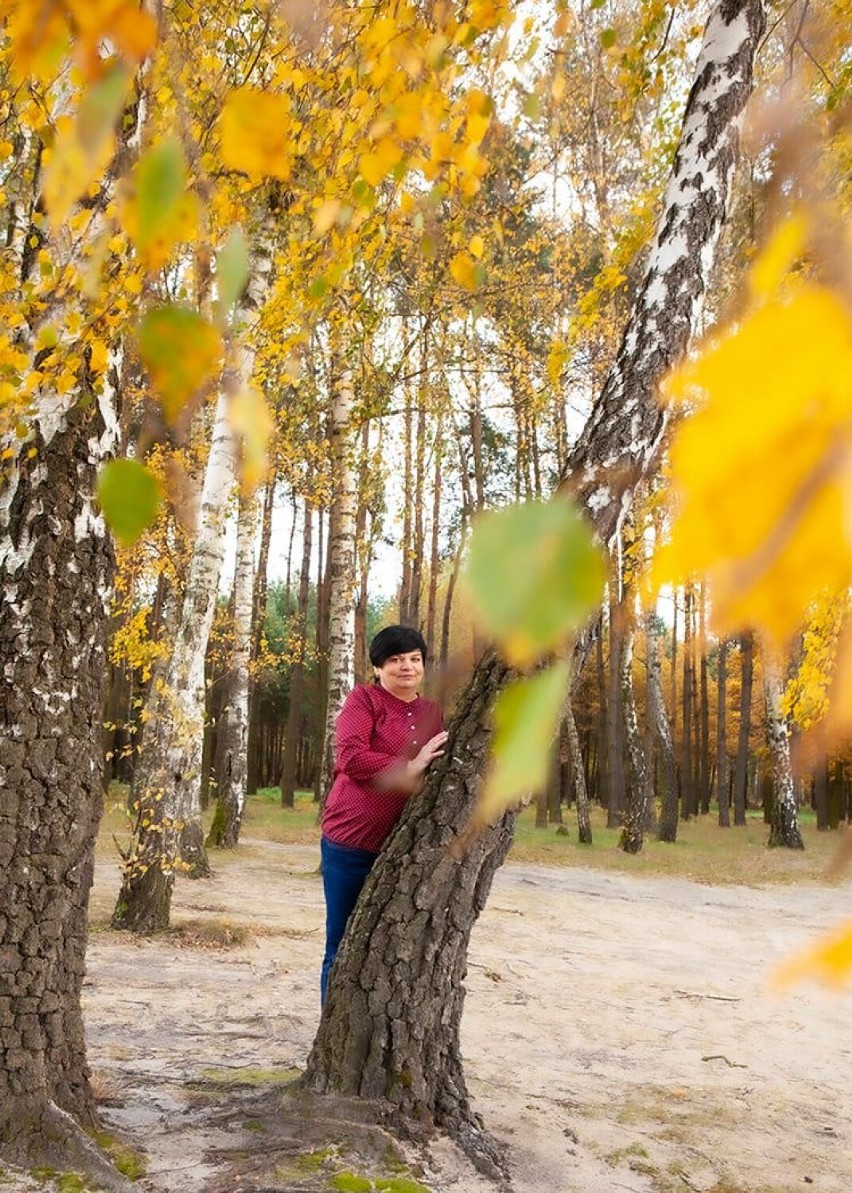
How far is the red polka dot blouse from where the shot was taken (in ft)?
10.6

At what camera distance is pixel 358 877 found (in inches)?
131

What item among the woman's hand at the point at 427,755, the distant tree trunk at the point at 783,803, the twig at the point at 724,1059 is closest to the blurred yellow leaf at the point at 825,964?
the woman's hand at the point at 427,755

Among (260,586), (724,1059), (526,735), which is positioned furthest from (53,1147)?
(260,586)

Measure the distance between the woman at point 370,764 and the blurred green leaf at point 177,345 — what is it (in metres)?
2.38

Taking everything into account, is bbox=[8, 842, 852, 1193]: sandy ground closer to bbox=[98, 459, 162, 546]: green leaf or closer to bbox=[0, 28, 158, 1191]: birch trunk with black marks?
bbox=[0, 28, 158, 1191]: birch trunk with black marks

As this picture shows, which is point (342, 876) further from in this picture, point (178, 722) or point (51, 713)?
point (178, 722)

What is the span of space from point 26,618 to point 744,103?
2793 millimetres

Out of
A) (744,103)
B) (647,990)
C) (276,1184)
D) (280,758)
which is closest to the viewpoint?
(276,1184)

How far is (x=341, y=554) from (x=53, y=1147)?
7.84 meters

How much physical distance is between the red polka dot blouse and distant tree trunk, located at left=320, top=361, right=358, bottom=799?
21.4ft

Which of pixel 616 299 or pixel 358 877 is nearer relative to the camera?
pixel 358 877

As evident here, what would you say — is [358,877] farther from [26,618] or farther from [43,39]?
[43,39]

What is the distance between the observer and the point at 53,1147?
8.35 ft

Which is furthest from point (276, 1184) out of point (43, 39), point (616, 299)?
point (616, 299)
